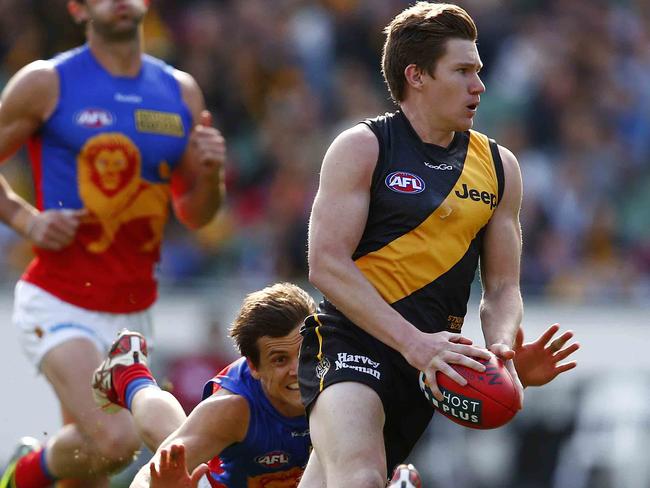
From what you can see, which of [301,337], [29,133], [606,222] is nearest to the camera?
[301,337]

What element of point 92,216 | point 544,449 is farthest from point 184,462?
point 544,449

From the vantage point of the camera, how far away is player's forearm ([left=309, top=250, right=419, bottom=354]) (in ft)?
17.7

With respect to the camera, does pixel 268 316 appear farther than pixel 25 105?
No

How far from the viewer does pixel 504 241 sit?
5.92 m

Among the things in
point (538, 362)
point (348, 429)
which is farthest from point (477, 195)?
point (348, 429)

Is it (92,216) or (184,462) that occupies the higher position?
(92,216)

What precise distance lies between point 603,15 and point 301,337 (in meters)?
9.64

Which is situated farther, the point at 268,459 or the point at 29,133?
the point at 29,133

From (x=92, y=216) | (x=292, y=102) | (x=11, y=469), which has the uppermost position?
(x=292, y=102)

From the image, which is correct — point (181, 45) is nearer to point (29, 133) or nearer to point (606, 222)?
point (606, 222)

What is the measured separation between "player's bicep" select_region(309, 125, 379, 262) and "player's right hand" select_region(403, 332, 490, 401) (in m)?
0.49

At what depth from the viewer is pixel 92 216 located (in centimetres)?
783

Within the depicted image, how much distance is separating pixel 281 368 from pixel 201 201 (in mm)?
2262

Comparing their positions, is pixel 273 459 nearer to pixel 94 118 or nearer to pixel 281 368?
pixel 281 368
